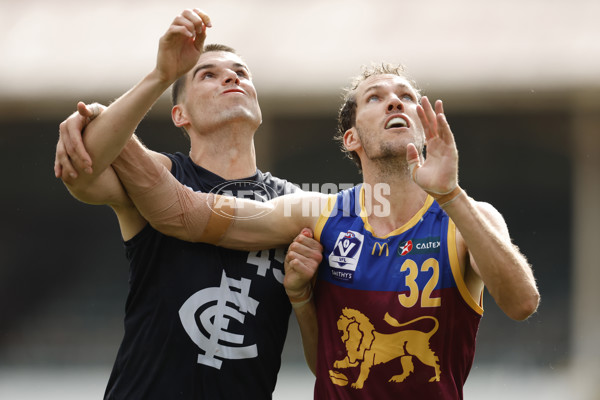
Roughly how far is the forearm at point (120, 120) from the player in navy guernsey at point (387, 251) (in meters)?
0.02

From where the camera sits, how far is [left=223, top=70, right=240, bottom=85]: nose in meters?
3.72

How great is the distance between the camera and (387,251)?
3.19m

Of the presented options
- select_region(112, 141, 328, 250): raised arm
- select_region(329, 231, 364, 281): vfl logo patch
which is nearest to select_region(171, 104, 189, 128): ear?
select_region(112, 141, 328, 250): raised arm

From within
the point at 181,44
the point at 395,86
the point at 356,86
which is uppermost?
the point at 356,86

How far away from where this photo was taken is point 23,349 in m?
10.2

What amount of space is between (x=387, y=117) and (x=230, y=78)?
843 mm

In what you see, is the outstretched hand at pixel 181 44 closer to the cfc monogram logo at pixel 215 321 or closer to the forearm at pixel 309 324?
the cfc monogram logo at pixel 215 321

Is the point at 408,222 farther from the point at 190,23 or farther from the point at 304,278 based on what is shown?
the point at 190,23

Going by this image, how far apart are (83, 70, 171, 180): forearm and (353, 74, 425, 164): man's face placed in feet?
3.46

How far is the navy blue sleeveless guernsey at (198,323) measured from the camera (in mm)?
3191

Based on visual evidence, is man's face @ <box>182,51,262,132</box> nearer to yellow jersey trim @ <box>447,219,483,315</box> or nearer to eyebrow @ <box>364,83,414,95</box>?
eyebrow @ <box>364,83,414,95</box>

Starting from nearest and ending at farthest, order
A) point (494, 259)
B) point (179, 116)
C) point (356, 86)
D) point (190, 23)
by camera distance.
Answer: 1. point (494, 259)
2. point (190, 23)
3. point (356, 86)
4. point (179, 116)

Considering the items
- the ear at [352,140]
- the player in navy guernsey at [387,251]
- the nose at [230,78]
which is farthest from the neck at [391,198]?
the nose at [230,78]

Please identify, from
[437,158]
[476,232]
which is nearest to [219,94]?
[437,158]
